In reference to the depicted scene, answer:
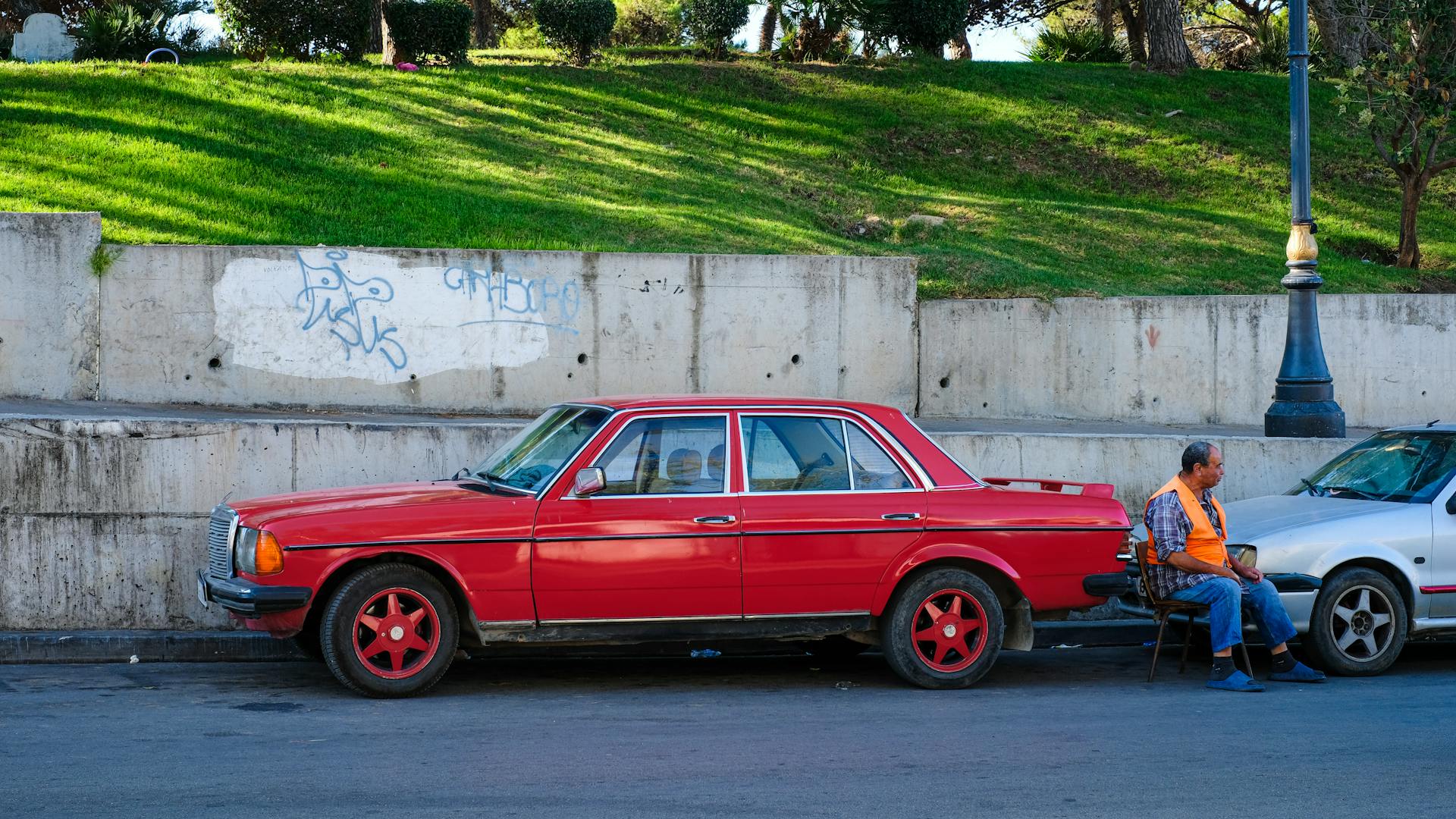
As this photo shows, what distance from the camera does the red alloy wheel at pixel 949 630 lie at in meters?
7.61

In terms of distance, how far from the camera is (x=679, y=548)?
7250 millimetres

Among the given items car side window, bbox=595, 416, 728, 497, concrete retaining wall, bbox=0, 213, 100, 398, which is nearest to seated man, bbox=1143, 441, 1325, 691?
car side window, bbox=595, 416, 728, 497

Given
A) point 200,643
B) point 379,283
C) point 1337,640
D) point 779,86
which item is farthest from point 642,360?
point 779,86

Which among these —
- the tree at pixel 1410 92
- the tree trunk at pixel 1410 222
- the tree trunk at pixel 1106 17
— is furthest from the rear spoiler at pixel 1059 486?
the tree trunk at pixel 1106 17

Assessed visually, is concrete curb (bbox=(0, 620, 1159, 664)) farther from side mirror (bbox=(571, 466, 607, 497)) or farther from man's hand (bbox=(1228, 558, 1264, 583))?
man's hand (bbox=(1228, 558, 1264, 583))

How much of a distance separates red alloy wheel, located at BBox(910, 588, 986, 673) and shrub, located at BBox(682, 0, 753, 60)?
795 inches

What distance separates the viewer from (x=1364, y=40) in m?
21.4

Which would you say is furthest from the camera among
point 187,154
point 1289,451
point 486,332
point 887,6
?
point 887,6

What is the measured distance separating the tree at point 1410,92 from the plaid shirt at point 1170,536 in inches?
492

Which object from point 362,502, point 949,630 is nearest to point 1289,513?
point 949,630

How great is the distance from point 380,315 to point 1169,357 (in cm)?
883

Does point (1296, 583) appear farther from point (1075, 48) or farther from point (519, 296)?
point (1075, 48)

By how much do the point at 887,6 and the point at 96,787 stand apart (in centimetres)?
2366

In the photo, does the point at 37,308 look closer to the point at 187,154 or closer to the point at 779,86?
the point at 187,154
